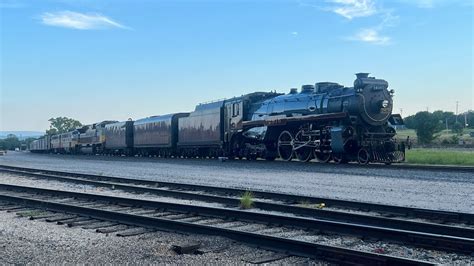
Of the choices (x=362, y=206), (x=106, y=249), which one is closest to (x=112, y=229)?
(x=106, y=249)

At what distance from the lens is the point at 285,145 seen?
969 inches

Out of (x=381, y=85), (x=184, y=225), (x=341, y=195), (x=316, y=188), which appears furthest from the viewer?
(x=381, y=85)

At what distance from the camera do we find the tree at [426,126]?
5153cm

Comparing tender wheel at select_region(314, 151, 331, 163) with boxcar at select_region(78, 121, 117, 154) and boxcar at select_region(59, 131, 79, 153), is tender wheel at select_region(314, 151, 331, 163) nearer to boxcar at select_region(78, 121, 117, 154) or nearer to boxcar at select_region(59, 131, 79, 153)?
boxcar at select_region(78, 121, 117, 154)

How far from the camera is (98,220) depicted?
8.82 metres

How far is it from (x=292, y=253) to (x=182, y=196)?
6681 millimetres

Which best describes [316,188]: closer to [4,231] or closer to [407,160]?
[4,231]

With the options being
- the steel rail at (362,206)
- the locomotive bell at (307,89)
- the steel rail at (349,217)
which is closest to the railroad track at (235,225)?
the steel rail at (349,217)

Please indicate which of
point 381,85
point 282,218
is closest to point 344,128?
point 381,85

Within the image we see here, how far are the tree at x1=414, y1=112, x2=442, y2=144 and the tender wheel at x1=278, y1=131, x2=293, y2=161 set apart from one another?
103 feet

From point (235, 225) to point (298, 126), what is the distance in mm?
16113

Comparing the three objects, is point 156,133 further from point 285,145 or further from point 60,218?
point 60,218

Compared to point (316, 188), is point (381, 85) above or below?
above

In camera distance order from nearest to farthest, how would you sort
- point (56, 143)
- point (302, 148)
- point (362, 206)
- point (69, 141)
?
point (362, 206)
point (302, 148)
point (69, 141)
point (56, 143)
